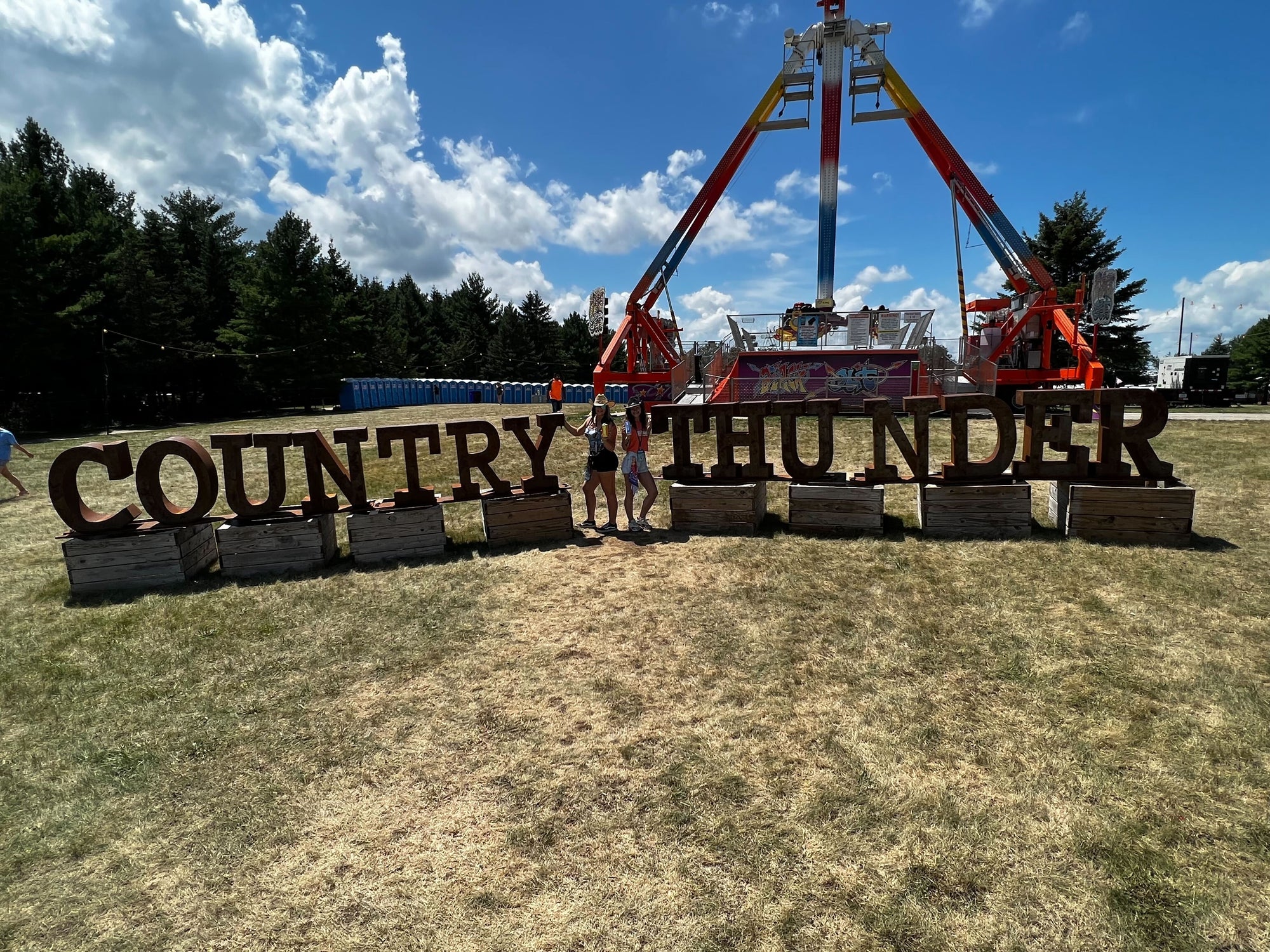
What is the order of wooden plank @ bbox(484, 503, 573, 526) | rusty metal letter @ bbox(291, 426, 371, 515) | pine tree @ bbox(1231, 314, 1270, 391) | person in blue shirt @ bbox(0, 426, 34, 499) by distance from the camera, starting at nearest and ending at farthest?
1. rusty metal letter @ bbox(291, 426, 371, 515)
2. wooden plank @ bbox(484, 503, 573, 526)
3. person in blue shirt @ bbox(0, 426, 34, 499)
4. pine tree @ bbox(1231, 314, 1270, 391)

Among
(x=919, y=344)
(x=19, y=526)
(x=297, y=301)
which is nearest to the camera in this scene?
(x=19, y=526)

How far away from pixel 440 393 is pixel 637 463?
117ft

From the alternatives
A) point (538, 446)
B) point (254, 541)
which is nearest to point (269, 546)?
point (254, 541)

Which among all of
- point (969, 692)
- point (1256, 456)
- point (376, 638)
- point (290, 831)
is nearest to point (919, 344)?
point (1256, 456)

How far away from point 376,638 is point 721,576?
3.18 metres

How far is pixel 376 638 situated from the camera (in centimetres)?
516

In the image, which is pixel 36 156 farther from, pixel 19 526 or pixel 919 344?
pixel 919 344

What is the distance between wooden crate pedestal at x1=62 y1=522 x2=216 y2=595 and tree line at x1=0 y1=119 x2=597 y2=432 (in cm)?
1861

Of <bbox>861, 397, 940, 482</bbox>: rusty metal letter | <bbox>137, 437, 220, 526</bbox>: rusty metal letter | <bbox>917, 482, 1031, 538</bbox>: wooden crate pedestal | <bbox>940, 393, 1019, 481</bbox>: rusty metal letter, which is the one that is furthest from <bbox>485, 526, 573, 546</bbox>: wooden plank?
<bbox>940, 393, 1019, 481</bbox>: rusty metal letter

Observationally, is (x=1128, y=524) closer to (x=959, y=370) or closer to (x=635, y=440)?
(x=635, y=440)

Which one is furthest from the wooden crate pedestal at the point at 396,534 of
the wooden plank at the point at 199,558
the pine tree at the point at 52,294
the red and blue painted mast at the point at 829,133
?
the pine tree at the point at 52,294

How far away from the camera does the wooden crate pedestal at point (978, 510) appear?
23.1 feet

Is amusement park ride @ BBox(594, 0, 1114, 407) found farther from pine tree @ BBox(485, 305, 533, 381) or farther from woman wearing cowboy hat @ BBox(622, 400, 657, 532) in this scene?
pine tree @ BBox(485, 305, 533, 381)

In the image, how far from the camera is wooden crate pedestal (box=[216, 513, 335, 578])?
22.3ft
